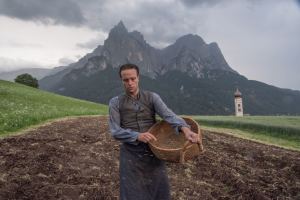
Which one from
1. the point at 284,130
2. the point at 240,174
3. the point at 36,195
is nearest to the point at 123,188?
the point at 36,195

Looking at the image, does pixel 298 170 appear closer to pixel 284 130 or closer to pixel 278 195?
pixel 278 195

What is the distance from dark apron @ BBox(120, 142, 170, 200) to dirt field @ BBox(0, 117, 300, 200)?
427 cm

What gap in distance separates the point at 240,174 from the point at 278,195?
6.22 ft

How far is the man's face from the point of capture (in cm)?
646

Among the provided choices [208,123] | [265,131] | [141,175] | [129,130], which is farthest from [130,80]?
[208,123]

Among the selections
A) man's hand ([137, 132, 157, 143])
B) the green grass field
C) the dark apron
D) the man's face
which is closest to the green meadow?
the green grass field

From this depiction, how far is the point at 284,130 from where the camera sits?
26891 mm

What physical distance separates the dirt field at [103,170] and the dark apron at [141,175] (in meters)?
4.27

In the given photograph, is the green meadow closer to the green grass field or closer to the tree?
the green grass field

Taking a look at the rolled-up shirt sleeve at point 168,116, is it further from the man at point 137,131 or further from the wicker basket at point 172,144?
the wicker basket at point 172,144

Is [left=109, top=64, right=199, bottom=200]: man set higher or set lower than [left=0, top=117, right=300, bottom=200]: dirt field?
higher

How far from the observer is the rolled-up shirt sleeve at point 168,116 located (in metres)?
6.54

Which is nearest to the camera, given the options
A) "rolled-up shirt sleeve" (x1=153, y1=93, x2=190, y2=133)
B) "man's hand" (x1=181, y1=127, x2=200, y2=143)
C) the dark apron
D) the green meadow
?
"man's hand" (x1=181, y1=127, x2=200, y2=143)

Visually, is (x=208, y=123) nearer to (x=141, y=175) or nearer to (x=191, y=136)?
(x=141, y=175)
